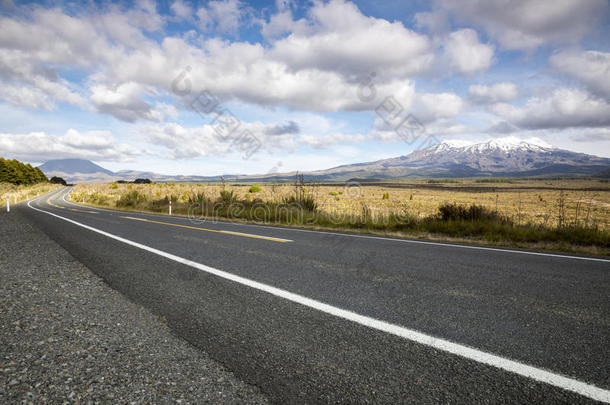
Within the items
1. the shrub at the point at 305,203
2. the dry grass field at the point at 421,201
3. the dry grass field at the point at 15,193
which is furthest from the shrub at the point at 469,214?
the dry grass field at the point at 15,193

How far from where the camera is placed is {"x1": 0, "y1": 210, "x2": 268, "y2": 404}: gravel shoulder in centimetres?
200

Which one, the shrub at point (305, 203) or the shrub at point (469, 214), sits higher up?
the shrub at point (305, 203)

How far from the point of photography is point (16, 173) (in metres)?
68.8

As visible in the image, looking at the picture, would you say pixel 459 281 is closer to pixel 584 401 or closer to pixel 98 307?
pixel 584 401

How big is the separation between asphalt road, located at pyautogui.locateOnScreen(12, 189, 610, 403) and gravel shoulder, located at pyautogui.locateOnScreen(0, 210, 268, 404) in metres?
0.19

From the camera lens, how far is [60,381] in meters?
2.12

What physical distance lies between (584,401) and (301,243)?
603cm

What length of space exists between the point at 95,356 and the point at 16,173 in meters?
91.8

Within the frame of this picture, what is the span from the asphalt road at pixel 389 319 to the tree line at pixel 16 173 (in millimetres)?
83852

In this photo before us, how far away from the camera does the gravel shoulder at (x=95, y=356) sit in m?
2.00

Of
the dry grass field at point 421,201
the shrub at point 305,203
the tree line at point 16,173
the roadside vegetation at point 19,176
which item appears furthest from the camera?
the tree line at point 16,173

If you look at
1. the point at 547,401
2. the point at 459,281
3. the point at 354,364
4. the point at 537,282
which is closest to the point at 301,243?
the point at 459,281

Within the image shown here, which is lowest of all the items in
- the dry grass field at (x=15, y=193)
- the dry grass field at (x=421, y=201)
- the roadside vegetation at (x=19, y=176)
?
the dry grass field at (x=421, y=201)

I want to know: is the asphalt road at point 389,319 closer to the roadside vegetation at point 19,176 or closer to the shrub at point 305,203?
the shrub at point 305,203
